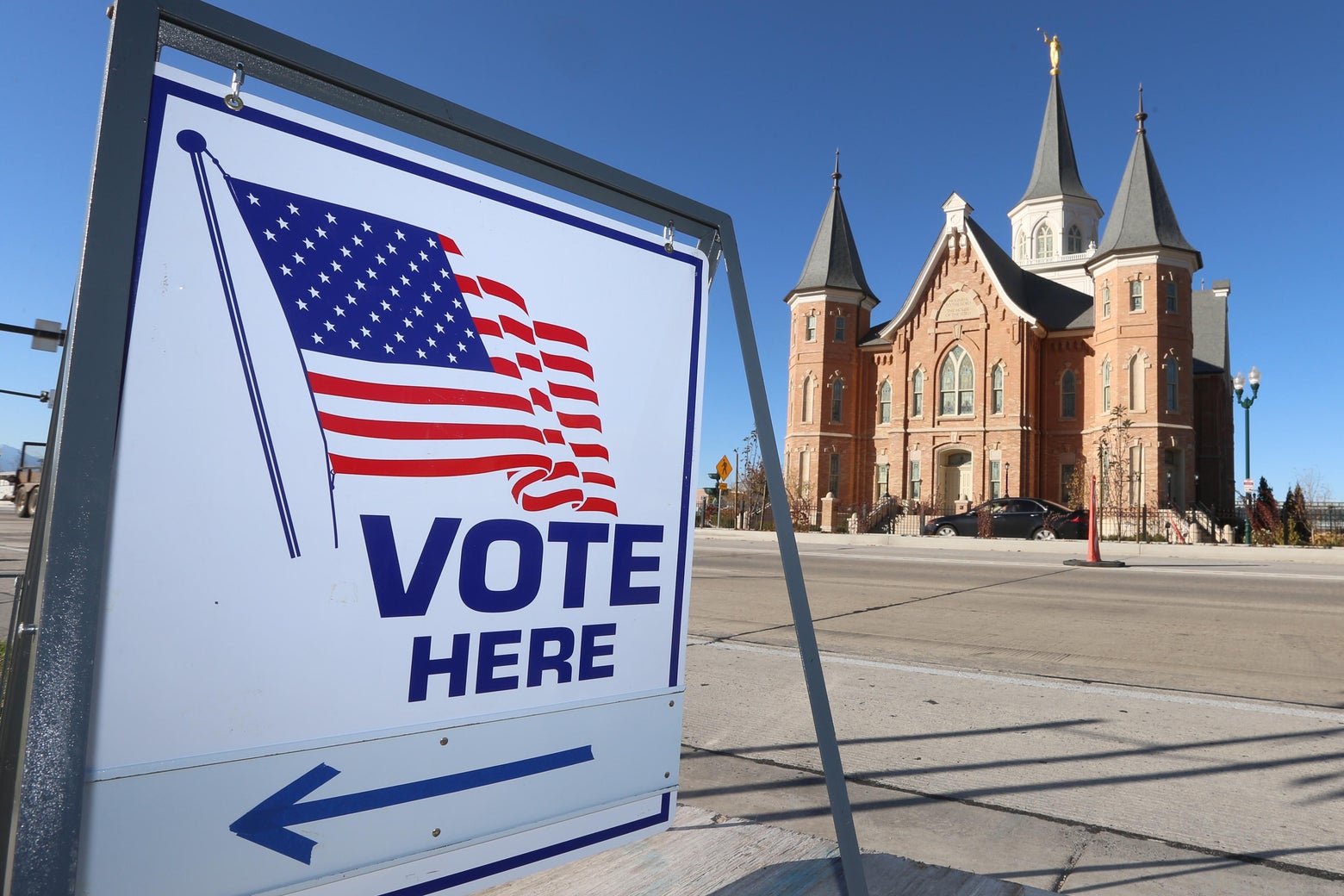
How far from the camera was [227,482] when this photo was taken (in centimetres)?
126

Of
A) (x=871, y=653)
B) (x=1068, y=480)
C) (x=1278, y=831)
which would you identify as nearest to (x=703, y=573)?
(x=871, y=653)

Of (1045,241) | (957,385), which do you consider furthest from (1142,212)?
(1045,241)

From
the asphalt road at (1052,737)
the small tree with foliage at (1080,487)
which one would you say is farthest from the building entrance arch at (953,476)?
the asphalt road at (1052,737)

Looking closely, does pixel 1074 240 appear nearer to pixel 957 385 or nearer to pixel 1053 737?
pixel 957 385

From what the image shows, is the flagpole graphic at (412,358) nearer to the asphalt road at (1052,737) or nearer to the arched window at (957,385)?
the asphalt road at (1052,737)

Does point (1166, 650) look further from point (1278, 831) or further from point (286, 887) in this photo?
point (286, 887)

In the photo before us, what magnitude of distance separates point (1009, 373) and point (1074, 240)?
20.2 metres

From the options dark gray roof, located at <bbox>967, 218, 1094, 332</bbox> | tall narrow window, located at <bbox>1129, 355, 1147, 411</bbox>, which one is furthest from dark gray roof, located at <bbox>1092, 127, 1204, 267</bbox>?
tall narrow window, located at <bbox>1129, 355, 1147, 411</bbox>

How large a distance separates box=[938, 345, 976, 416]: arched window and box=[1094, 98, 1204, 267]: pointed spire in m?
6.97

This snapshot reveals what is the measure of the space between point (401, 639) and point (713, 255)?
1178 millimetres

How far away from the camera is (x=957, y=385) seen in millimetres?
37531

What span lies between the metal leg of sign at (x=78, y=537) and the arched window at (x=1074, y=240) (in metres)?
56.2

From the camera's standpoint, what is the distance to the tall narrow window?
32.9 meters

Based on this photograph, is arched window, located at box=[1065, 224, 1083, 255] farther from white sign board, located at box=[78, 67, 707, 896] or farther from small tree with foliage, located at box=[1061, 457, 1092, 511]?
white sign board, located at box=[78, 67, 707, 896]
